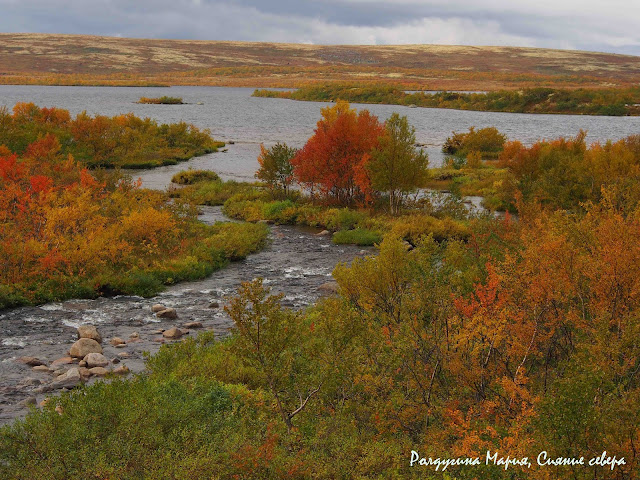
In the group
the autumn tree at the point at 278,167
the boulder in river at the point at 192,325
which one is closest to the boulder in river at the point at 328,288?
the boulder in river at the point at 192,325

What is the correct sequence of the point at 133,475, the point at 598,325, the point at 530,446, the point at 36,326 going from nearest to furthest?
1. the point at 530,446
2. the point at 133,475
3. the point at 598,325
4. the point at 36,326

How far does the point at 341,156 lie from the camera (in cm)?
3678

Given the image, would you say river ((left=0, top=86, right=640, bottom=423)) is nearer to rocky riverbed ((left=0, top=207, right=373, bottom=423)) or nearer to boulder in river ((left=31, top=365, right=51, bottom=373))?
rocky riverbed ((left=0, top=207, right=373, bottom=423))

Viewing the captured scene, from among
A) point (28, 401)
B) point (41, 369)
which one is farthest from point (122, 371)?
point (28, 401)

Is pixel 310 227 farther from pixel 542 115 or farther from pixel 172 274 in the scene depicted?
Answer: pixel 542 115

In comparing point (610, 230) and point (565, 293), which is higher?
point (610, 230)

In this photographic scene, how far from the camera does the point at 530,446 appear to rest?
6.62 m

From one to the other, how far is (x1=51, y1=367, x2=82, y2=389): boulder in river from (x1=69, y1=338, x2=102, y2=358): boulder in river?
55.4 inches

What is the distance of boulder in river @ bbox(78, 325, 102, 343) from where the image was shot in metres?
16.6

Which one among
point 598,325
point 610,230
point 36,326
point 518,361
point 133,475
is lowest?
point 36,326

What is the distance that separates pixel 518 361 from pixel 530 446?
12.2ft

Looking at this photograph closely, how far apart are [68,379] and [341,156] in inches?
1025

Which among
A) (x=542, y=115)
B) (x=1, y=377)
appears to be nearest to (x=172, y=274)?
(x=1, y=377)

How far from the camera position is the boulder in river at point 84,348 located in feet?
50.6
